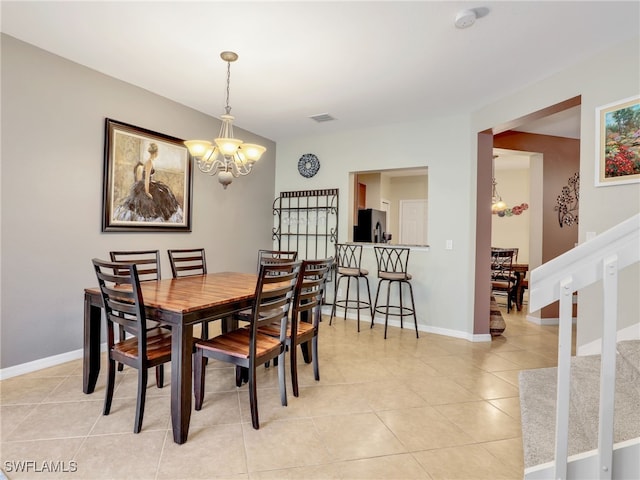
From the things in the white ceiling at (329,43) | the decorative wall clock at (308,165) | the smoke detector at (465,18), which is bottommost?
the decorative wall clock at (308,165)

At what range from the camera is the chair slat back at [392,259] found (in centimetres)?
428

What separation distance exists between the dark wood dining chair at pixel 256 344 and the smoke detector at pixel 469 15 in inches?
74.7

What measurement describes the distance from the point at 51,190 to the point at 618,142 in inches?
172

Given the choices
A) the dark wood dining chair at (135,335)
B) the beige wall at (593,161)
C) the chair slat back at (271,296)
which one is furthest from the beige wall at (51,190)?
the beige wall at (593,161)

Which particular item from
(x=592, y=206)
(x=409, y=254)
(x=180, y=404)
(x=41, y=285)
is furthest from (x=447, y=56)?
(x=41, y=285)

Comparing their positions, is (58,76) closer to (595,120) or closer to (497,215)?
(595,120)

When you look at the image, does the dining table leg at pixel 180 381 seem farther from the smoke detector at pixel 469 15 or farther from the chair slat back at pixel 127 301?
the smoke detector at pixel 469 15

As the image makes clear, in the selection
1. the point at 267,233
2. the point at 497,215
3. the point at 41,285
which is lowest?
the point at 41,285

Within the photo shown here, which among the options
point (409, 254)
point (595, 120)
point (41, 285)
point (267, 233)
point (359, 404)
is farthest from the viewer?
point (267, 233)

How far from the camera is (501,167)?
7.04 meters

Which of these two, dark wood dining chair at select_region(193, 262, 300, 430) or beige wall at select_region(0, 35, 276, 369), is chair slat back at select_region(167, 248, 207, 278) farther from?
dark wood dining chair at select_region(193, 262, 300, 430)

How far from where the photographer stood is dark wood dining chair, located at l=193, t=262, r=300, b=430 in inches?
79.6

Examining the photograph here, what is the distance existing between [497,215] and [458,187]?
3.84 metres

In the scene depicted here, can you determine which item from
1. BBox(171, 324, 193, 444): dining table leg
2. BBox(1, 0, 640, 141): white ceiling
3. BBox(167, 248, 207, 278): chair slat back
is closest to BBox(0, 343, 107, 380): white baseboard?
BBox(167, 248, 207, 278): chair slat back
